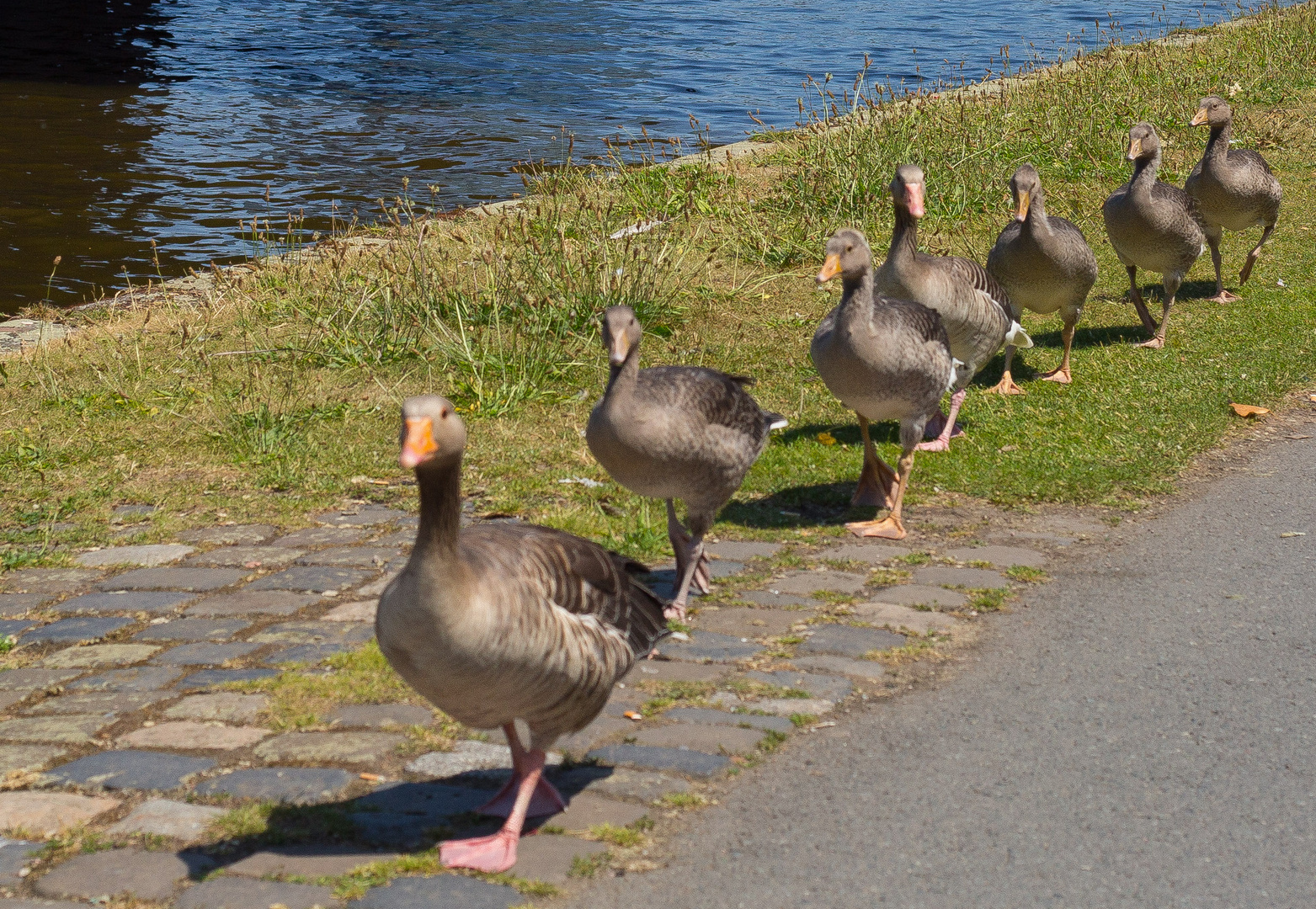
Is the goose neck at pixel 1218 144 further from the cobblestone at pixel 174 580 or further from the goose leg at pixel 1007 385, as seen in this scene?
the cobblestone at pixel 174 580

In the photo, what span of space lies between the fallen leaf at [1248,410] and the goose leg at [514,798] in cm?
630

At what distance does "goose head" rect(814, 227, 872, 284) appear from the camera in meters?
6.97

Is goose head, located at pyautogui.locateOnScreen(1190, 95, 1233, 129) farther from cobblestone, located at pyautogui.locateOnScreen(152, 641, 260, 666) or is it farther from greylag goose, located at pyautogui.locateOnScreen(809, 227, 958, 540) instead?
cobblestone, located at pyautogui.locateOnScreen(152, 641, 260, 666)

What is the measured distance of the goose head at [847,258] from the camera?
22.9 ft

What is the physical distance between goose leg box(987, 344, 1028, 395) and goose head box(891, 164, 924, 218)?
6.73 feet

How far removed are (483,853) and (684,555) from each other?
234 centimetres

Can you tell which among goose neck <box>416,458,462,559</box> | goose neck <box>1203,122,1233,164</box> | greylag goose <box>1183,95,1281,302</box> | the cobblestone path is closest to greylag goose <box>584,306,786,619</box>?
the cobblestone path

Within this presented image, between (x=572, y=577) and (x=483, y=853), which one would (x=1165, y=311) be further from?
(x=483, y=853)

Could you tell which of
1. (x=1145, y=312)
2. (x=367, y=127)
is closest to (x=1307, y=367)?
(x=1145, y=312)

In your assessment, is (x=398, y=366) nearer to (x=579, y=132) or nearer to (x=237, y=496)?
(x=237, y=496)

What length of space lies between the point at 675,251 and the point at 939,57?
17.7 m

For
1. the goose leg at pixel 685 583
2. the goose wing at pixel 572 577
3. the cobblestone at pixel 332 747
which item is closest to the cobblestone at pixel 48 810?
the cobblestone at pixel 332 747

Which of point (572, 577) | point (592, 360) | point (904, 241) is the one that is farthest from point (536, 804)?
point (592, 360)

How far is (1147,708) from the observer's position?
17.0ft
